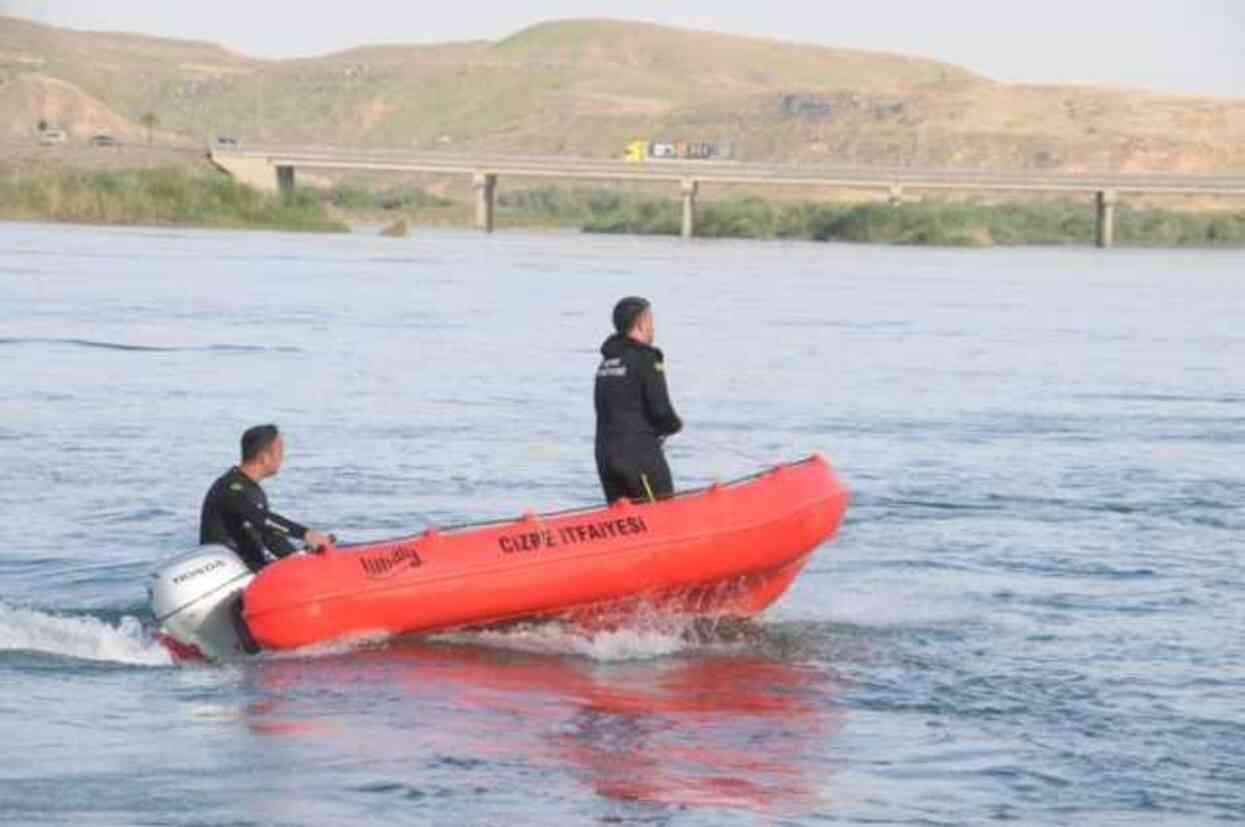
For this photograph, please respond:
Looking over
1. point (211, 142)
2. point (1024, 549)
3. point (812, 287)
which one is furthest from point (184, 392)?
point (211, 142)

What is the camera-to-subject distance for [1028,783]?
13.1 meters

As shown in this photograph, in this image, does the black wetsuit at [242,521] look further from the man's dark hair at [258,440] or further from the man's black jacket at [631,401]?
the man's black jacket at [631,401]

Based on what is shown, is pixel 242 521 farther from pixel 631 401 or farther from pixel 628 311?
pixel 628 311

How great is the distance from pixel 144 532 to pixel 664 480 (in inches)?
262

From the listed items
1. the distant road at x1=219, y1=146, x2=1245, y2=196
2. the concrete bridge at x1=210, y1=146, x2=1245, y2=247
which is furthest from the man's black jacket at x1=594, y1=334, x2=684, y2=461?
the distant road at x1=219, y1=146, x2=1245, y2=196

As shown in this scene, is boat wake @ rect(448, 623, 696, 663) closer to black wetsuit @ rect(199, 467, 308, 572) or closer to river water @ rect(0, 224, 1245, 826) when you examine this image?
river water @ rect(0, 224, 1245, 826)

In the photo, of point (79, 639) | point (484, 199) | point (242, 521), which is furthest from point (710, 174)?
point (242, 521)

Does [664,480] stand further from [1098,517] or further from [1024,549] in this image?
[1098,517]

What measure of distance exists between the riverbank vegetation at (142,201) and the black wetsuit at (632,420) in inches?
3735

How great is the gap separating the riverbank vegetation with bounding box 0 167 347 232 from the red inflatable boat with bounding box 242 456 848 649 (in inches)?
3733

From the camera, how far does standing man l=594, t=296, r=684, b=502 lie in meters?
16.2

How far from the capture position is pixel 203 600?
15242 millimetres

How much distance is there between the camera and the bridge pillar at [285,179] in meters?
132

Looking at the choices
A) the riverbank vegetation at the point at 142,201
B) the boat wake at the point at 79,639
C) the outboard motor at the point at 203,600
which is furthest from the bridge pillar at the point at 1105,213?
the outboard motor at the point at 203,600
